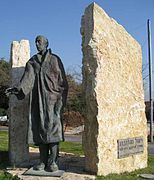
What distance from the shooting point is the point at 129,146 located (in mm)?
7898

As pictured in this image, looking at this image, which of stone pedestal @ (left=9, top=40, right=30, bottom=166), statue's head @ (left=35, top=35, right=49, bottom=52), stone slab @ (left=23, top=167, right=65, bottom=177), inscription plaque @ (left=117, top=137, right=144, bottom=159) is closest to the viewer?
stone slab @ (left=23, top=167, right=65, bottom=177)

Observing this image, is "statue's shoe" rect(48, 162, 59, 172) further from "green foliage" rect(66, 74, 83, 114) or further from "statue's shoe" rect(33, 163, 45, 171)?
"green foliage" rect(66, 74, 83, 114)

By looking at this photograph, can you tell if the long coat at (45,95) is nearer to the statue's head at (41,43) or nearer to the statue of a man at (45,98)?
the statue of a man at (45,98)

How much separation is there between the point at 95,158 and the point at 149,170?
5.18ft

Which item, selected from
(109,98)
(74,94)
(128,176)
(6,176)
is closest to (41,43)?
(109,98)

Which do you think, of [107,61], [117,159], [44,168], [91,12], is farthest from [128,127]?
[91,12]

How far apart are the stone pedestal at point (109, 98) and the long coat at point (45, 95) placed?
598 mm

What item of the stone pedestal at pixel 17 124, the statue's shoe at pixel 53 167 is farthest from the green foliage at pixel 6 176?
the stone pedestal at pixel 17 124

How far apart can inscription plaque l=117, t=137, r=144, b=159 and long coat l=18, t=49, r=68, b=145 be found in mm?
1380

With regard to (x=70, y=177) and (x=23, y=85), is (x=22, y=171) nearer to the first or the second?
(x=70, y=177)

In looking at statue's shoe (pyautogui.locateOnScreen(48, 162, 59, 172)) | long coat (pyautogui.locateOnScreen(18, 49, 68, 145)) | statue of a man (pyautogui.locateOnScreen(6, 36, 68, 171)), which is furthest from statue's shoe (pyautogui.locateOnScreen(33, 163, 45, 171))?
long coat (pyautogui.locateOnScreen(18, 49, 68, 145))

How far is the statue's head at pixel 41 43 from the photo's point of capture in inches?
286

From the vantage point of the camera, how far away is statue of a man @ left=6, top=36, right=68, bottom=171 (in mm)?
6957

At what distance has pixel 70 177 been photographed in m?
6.75
